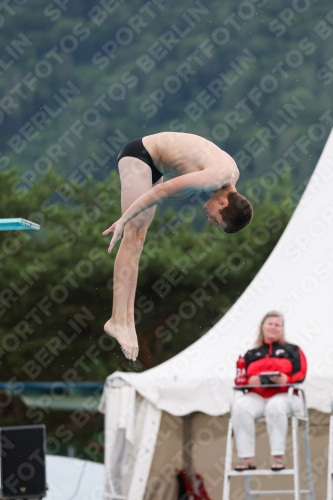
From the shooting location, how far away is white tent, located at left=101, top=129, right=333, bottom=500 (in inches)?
269

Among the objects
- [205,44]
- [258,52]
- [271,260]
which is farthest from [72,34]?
[271,260]

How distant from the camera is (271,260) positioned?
25.5 ft

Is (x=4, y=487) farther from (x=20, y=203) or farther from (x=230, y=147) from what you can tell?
(x=230, y=147)

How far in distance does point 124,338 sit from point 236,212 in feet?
3.18

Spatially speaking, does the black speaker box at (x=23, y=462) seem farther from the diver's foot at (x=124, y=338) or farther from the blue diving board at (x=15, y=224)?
the blue diving board at (x=15, y=224)

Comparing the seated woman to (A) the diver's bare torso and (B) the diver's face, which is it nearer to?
(B) the diver's face

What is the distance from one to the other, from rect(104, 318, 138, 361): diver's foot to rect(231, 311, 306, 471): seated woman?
156 centimetres

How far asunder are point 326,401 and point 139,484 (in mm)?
1717

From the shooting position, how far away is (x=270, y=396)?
6.23m

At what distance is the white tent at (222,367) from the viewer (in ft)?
22.4

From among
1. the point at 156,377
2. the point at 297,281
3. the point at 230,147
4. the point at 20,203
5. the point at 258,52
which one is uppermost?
the point at 258,52

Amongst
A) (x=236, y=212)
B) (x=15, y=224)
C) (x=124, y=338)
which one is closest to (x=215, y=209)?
(x=236, y=212)

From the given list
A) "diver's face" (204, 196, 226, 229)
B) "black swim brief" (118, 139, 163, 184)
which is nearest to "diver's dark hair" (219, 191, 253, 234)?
"diver's face" (204, 196, 226, 229)

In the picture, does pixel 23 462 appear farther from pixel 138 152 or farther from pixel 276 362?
pixel 138 152
